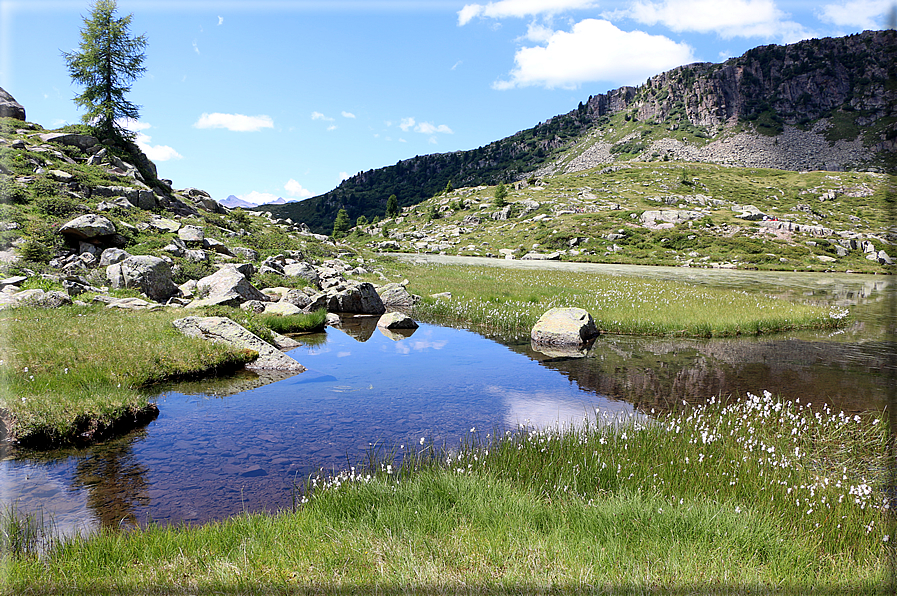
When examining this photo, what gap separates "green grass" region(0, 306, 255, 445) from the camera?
8.61 meters

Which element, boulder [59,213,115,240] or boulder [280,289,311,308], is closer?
boulder [280,289,311,308]

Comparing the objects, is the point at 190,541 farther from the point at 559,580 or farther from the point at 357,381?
the point at 357,381

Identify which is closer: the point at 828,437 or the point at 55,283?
the point at 828,437

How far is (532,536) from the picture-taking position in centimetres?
487

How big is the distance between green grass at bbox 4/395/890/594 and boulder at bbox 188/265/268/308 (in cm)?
1605

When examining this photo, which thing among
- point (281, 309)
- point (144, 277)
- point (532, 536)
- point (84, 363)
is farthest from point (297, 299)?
point (532, 536)

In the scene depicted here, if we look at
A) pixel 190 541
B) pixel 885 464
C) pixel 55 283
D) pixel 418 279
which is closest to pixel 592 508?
pixel 190 541

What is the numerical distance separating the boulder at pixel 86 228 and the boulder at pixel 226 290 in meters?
7.08

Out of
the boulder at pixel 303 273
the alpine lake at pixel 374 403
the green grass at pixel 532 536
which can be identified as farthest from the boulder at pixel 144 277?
the green grass at pixel 532 536

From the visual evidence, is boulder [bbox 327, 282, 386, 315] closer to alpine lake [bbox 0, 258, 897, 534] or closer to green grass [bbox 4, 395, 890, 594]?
alpine lake [bbox 0, 258, 897, 534]

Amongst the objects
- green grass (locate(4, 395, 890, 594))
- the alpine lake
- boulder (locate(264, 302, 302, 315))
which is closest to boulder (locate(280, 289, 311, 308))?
boulder (locate(264, 302, 302, 315))

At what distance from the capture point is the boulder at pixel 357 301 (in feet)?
84.0

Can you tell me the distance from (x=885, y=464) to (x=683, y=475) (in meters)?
4.42

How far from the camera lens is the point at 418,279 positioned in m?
41.9
